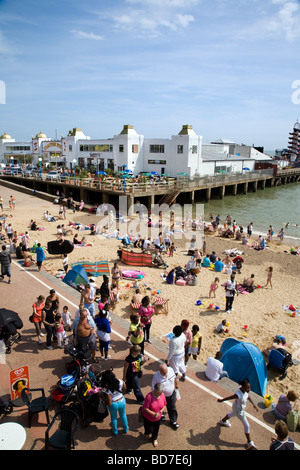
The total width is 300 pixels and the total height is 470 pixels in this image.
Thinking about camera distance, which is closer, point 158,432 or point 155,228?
point 158,432

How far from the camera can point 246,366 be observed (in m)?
6.30

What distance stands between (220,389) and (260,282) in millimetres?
8765

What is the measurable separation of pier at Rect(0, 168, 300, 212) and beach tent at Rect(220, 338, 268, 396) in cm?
2148

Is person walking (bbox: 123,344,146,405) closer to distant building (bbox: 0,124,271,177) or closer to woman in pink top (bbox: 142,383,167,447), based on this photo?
woman in pink top (bbox: 142,383,167,447)

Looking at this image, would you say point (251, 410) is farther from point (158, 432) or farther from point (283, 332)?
point (283, 332)

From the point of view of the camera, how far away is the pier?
28.4 m

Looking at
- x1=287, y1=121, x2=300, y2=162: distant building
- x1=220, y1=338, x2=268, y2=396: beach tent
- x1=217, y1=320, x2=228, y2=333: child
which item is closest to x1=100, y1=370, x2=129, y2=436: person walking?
x1=220, y1=338, x2=268, y2=396: beach tent

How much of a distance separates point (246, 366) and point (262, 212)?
29979 mm

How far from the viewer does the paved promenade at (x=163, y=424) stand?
4.41 meters

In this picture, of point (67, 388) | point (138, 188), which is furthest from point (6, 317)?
point (138, 188)

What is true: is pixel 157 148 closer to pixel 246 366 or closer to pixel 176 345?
pixel 246 366

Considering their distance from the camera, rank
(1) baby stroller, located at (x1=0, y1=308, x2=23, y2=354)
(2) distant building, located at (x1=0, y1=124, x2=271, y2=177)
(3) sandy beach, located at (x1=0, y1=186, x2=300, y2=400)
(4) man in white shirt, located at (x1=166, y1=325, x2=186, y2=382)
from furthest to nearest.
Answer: (2) distant building, located at (x1=0, y1=124, x2=271, y2=177) → (3) sandy beach, located at (x1=0, y1=186, x2=300, y2=400) → (1) baby stroller, located at (x1=0, y1=308, x2=23, y2=354) → (4) man in white shirt, located at (x1=166, y1=325, x2=186, y2=382)

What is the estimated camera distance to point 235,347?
6.57 metres
